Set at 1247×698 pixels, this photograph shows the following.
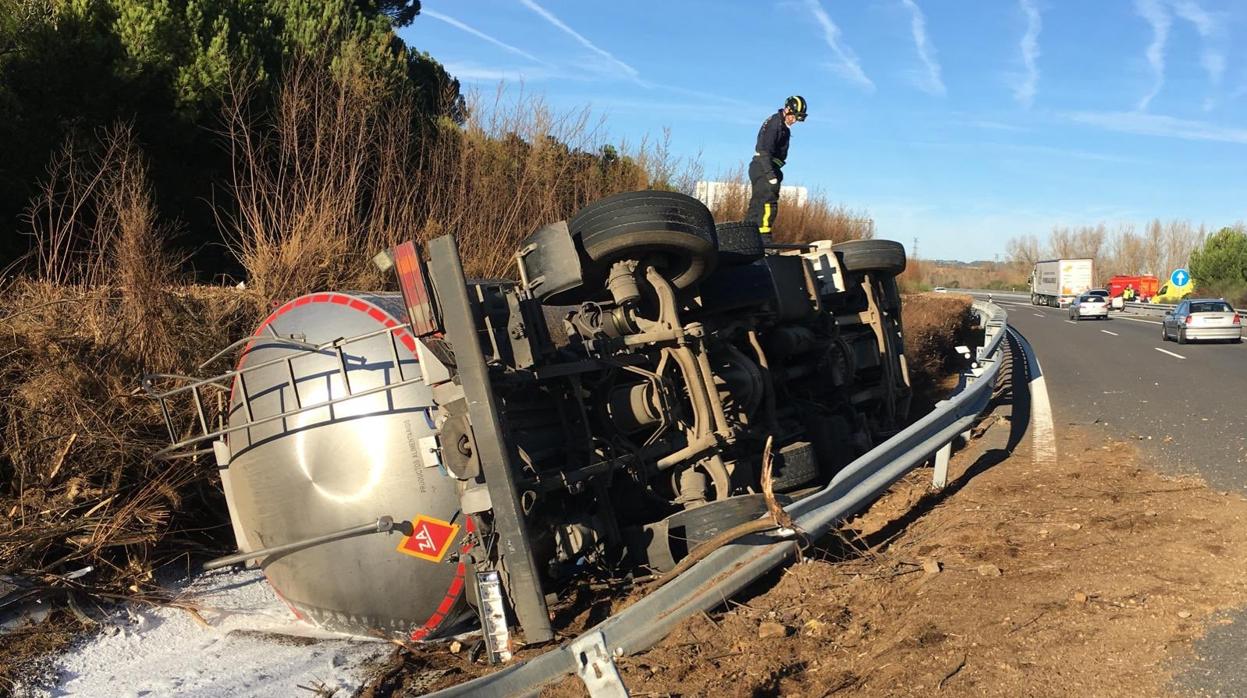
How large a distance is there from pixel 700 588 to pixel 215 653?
7.04 feet

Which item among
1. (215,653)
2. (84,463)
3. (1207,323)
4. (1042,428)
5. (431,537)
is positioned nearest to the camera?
(431,537)

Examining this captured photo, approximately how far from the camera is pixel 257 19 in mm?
12039

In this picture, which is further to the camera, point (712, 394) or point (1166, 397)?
point (1166, 397)

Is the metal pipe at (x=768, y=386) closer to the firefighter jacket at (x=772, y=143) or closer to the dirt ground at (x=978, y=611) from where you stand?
the dirt ground at (x=978, y=611)

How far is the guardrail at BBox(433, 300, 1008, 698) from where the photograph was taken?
2770 millimetres

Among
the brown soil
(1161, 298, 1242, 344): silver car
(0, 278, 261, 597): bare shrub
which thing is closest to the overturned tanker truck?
(0, 278, 261, 597): bare shrub

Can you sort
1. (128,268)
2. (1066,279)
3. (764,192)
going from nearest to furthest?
(128,268) < (764,192) < (1066,279)

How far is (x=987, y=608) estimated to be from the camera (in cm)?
356

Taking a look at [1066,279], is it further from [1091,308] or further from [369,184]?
[369,184]

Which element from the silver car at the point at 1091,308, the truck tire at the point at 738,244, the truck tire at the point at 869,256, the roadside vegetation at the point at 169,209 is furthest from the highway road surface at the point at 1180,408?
the silver car at the point at 1091,308

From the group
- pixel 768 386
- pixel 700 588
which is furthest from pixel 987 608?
pixel 768 386

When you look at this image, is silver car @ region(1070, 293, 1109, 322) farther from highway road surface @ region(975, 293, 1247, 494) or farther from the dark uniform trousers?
the dark uniform trousers

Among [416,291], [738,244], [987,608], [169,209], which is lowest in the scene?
[987,608]

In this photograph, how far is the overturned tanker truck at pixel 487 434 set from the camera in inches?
133
